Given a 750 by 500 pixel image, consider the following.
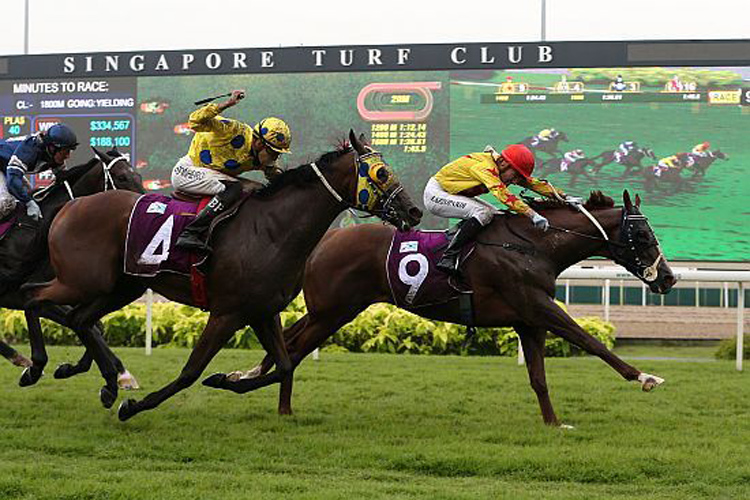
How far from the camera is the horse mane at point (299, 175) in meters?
5.43

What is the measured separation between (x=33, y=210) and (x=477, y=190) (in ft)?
8.05

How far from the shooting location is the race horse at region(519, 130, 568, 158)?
634 inches

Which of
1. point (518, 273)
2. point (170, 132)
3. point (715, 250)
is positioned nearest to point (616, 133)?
point (715, 250)

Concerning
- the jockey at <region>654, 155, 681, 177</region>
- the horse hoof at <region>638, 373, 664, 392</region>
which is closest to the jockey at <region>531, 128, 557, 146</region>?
the jockey at <region>654, 155, 681, 177</region>

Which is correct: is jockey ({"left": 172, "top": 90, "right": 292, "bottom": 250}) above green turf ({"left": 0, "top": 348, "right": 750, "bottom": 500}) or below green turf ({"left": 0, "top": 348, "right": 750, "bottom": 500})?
above

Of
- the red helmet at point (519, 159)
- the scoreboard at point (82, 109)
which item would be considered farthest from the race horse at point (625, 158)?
the red helmet at point (519, 159)

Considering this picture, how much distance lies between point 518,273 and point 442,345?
14.1 ft

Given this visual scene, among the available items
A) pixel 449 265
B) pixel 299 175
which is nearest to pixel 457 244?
pixel 449 265

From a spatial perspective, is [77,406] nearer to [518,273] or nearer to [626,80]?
[518,273]

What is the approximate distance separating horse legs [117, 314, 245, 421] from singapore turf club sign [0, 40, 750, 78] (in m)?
11.2

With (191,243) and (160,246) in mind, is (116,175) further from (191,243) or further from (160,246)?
(191,243)

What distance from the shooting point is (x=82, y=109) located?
1695 centimetres

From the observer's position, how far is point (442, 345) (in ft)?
33.6

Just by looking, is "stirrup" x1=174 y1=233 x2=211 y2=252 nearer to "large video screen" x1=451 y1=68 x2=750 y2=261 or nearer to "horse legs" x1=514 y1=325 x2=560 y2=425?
"horse legs" x1=514 y1=325 x2=560 y2=425
